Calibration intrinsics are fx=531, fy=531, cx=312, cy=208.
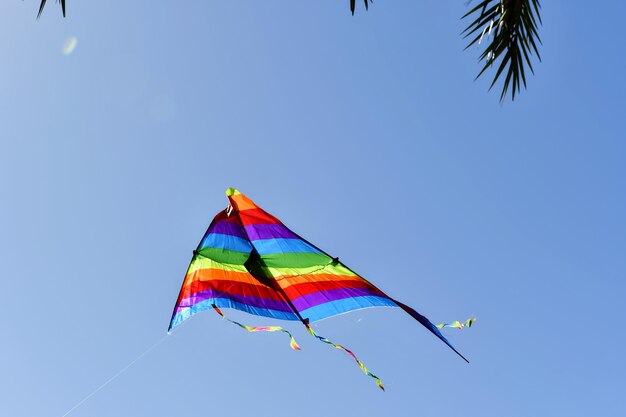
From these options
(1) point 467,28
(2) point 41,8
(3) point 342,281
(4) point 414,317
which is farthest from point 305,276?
(2) point 41,8

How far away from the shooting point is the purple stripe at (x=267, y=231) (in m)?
6.43

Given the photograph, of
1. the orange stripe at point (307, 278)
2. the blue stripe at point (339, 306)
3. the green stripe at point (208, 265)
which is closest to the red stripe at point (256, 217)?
the green stripe at point (208, 265)

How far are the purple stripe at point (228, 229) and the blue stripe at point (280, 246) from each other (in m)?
0.21

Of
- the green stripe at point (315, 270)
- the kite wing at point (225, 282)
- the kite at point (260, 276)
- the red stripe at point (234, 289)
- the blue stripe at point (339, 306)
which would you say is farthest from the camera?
the red stripe at point (234, 289)

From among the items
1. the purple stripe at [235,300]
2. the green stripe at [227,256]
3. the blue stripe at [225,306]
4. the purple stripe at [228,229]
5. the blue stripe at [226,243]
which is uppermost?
the purple stripe at [228,229]

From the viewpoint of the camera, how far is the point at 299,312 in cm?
663

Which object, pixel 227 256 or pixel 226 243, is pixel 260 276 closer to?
pixel 227 256

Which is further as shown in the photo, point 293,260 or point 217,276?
point 217,276

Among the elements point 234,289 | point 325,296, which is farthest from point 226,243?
point 325,296

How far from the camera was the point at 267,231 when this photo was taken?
6.54 meters

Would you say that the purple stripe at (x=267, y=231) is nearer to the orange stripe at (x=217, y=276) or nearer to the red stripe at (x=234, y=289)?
the orange stripe at (x=217, y=276)

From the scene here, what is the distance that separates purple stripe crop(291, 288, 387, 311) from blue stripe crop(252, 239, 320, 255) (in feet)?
1.94

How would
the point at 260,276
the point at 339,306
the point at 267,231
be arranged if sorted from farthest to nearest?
the point at 260,276
the point at 267,231
the point at 339,306

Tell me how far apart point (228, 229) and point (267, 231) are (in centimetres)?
48
